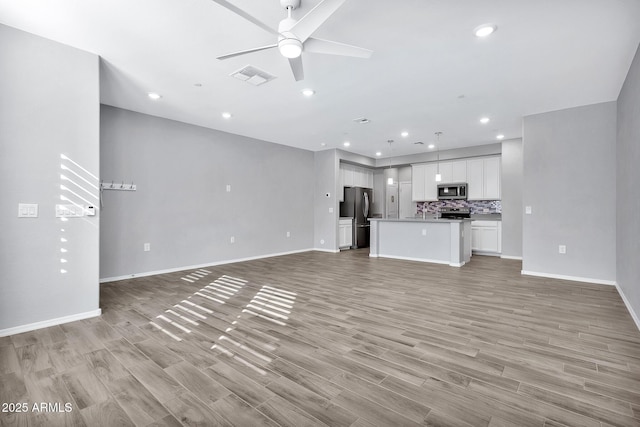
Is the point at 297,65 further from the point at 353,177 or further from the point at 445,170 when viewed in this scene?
the point at 445,170

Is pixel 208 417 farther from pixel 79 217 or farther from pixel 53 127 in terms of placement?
pixel 53 127

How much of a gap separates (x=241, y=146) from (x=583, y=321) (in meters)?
6.01

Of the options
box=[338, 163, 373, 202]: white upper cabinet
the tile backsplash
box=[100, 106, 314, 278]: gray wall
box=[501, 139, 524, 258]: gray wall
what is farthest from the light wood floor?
box=[338, 163, 373, 202]: white upper cabinet

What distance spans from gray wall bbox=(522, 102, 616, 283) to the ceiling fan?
4.04 meters

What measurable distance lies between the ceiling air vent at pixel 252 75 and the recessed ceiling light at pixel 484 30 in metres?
2.14

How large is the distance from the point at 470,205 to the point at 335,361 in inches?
278

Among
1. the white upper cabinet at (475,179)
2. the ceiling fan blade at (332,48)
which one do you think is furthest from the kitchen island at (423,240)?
the ceiling fan blade at (332,48)

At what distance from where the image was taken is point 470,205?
7.97 meters

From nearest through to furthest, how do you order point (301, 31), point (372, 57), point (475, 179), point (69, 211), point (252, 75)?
point (301, 31) < point (69, 211) < point (372, 57) < point (252, 75) < point (475, 179)

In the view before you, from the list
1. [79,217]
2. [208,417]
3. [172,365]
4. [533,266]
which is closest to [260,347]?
[172,365]

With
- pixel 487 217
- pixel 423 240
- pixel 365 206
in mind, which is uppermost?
pixel 365 206

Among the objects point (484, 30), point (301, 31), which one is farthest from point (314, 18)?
point (484, 30)

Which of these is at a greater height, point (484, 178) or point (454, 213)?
point (484, 178)

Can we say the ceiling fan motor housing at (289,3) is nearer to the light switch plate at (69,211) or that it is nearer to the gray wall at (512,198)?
the light switch plate at (69,211)
